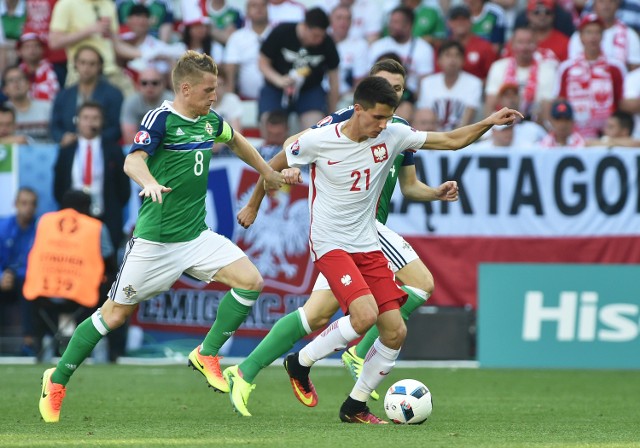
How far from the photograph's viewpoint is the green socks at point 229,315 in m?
9.08

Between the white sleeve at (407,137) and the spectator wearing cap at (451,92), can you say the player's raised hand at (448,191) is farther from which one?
the spectator wearing cap at (451,92)

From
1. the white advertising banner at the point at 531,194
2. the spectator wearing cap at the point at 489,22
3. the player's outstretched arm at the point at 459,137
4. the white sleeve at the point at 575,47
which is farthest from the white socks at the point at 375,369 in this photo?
the spectator wearing cap at the point at 489,22

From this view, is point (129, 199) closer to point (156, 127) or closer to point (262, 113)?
point (262, 113)

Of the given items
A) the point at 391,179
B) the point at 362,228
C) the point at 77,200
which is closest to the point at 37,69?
the point at 77,200

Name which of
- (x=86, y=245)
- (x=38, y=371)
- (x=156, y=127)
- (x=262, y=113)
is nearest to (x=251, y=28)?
(x=262, y=113)

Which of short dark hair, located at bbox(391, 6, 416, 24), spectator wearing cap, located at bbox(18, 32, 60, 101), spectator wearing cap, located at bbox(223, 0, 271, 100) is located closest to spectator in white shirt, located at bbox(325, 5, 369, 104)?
short dark hair, located at bbox(391, 6, 416, 24)

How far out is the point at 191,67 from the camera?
8633 millimetres

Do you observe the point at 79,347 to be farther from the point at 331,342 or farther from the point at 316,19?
the point at 316,19

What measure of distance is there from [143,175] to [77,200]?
5972 millimetres

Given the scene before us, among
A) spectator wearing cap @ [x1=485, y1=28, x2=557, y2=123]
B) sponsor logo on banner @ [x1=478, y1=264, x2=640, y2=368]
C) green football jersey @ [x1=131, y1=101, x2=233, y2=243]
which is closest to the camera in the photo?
green football jersey @ [x1=131, y1=101, x2=233, y2=243]

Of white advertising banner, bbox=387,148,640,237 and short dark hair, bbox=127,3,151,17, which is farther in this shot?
short dark hair, bbox=127,3,151,17

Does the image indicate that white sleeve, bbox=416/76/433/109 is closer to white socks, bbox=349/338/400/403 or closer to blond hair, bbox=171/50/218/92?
blond hair, bbox=171/50/218/92

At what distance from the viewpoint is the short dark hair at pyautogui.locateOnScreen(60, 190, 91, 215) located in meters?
14.0

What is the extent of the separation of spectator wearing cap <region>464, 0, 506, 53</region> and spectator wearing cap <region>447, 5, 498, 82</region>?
37 cm
